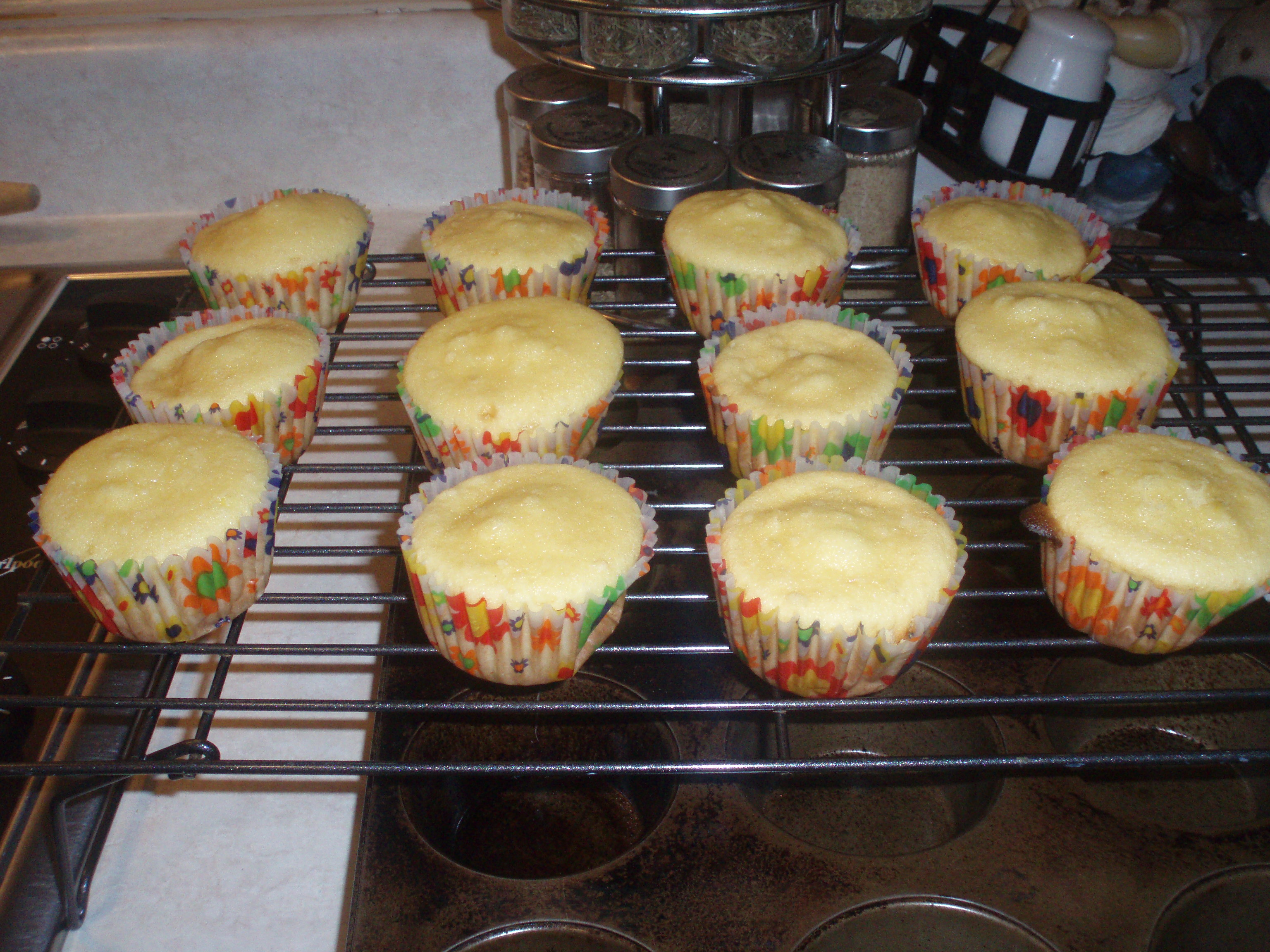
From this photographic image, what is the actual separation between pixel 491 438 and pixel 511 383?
0.10 metres

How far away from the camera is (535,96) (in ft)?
6.70

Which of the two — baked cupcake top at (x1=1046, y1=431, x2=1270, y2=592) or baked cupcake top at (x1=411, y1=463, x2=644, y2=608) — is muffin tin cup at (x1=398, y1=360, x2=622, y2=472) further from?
baked cupcake top at (x1=1046, y1=431, x2=1270, y2=592)

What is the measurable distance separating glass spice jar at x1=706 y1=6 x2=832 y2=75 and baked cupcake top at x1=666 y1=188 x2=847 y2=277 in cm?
25

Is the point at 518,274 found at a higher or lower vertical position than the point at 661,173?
lower

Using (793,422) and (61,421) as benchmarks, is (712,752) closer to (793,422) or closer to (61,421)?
(793,422)

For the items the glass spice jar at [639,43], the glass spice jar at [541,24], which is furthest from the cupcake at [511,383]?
the glass spice jar at [541,24]

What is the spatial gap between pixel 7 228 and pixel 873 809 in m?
2.78

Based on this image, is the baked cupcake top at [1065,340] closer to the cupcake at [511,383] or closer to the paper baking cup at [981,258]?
the paper baking cup at [981,258]

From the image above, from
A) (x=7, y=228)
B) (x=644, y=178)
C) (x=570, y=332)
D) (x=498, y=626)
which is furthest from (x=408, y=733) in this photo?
(x=7, y=228)

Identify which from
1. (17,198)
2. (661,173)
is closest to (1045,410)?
(661,173)

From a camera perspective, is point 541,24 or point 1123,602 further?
point 541,24

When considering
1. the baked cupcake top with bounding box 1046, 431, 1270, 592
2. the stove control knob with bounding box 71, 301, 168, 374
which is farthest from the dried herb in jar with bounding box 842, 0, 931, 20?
the stove control knob with bounding box 71, 301, 168, 374

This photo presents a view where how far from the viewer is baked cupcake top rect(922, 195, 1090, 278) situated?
1740 mm

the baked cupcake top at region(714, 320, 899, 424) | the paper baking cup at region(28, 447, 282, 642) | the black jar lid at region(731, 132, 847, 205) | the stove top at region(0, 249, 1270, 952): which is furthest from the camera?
the black jar lid at region(731, 132, 847, 205)
